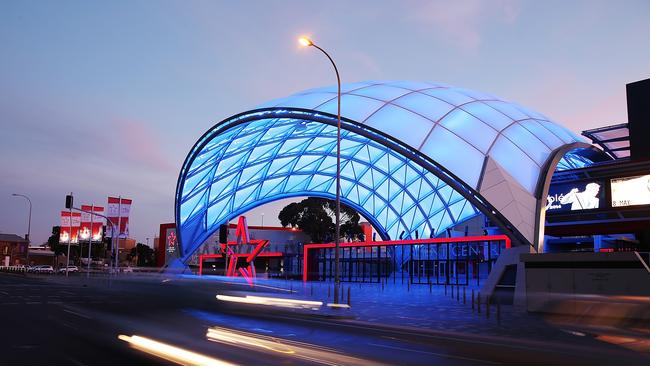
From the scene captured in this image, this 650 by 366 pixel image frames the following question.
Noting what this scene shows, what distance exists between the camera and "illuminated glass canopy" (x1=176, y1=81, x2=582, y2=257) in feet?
138

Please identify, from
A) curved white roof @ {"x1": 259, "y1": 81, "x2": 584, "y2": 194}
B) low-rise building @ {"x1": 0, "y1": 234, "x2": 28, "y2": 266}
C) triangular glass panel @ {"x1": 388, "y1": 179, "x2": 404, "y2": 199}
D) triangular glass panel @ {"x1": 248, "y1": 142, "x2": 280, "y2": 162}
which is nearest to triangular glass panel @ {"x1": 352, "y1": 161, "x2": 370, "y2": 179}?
triangular glass panel @ {"x1": 388, "y1": 179, "x2": 404, "y2": 199}

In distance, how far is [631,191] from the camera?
40281 mm

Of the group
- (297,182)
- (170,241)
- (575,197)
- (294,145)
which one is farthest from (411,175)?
(170,241)

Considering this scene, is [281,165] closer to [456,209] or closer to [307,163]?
[307,163]

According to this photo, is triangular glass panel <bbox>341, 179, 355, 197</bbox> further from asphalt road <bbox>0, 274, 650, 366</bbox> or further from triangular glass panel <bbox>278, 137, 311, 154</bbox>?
asphalt road <bbox>0, 274, 650, 366</bbox>

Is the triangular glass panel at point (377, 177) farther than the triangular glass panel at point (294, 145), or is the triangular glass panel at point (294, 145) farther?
the triangular glass panel at point (377, 177)

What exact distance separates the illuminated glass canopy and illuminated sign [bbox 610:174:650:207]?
5803 millimetres

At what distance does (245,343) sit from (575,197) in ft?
128

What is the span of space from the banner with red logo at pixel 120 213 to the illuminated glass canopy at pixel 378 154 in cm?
948

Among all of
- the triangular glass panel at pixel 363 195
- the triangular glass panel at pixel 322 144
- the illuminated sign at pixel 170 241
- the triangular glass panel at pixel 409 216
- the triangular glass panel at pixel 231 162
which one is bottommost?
the illuminated sign at pixel 170 241

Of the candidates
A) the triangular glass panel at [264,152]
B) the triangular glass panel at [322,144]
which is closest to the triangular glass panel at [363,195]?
the triangular glass panel at [322,144]

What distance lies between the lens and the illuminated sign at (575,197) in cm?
4297

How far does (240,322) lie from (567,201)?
115ft

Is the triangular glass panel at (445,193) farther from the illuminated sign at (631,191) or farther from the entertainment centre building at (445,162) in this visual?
the illuminated sign at (631,191)
